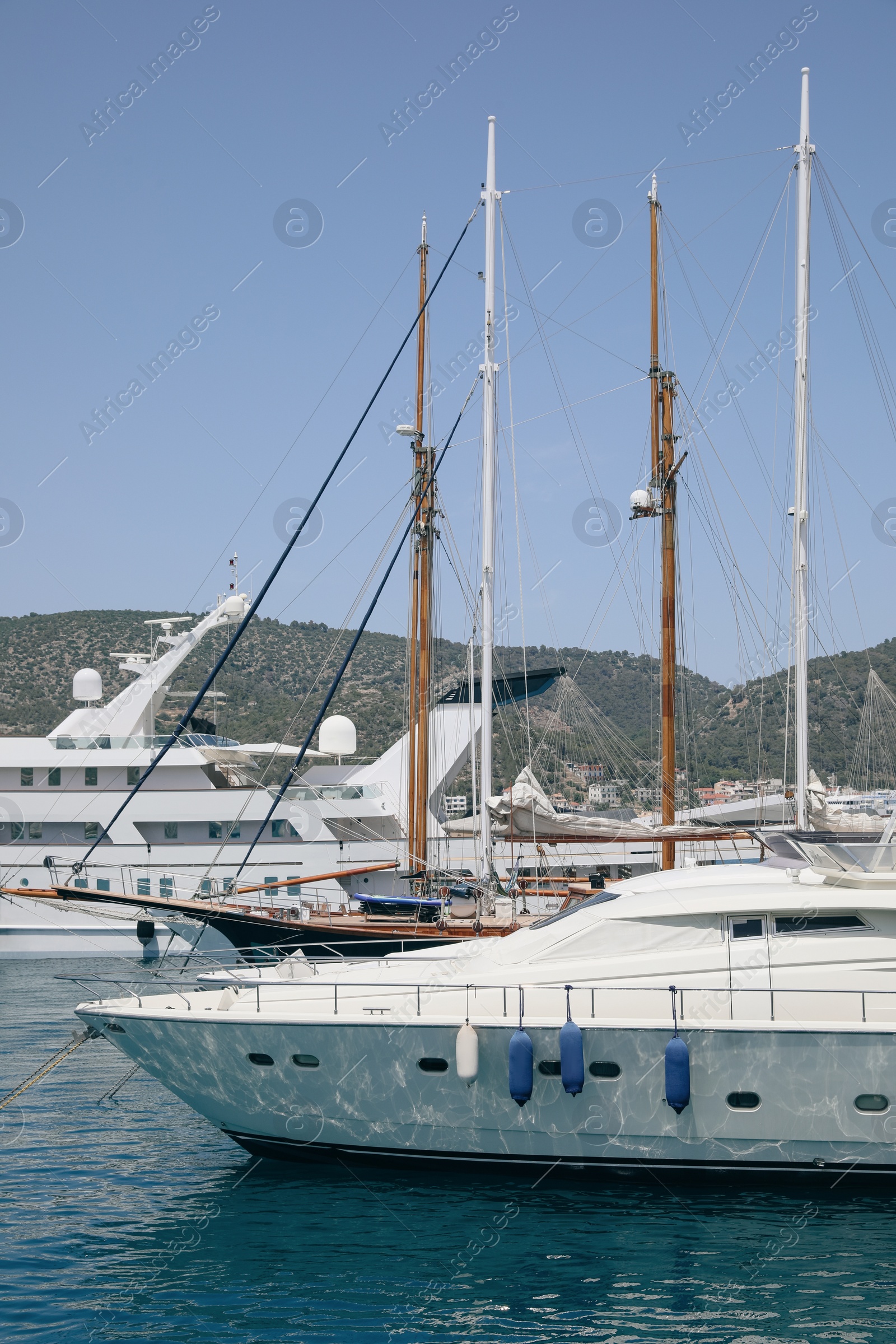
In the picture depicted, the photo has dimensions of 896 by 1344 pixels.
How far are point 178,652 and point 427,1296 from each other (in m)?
25.6

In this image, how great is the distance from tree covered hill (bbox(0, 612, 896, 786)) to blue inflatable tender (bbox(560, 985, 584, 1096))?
117ft

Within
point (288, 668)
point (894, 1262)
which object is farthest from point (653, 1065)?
point (288, 668)

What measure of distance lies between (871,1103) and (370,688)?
70.1m

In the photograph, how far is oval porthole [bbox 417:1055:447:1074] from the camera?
9.66 meters

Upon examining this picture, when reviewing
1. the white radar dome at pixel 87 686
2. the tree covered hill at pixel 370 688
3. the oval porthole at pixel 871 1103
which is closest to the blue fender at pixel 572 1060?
the oval porthole at pixel 871 1103

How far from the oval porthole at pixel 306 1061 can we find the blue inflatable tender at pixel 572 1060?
2413 millimetres

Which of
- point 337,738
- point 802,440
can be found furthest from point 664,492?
point 337,738

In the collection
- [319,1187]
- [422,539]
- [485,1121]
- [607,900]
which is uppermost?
[422,539]

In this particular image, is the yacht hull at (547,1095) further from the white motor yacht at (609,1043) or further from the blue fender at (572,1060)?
the blue fender at (572,1060)

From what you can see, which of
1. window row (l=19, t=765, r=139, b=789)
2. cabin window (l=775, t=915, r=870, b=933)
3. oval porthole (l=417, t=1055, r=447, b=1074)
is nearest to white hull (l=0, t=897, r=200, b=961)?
window row (l=19, t=765, r=139, b=789)

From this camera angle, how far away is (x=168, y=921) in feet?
75.1

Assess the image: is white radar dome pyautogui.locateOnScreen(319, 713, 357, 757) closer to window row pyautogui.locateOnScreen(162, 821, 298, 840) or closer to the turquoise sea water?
window row pyautogui.locateOnScreen(162, 821, 298, 840)

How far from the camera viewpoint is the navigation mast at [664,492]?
72.2 ft

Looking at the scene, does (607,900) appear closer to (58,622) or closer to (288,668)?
(288,668)
